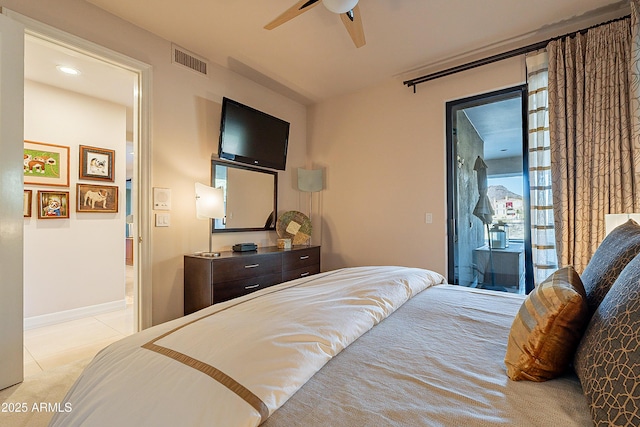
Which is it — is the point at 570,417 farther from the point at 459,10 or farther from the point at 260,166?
the point at 260,166

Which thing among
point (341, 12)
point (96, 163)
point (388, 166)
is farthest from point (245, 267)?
point (96, 163)

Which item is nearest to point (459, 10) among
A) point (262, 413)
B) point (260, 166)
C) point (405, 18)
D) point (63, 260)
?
point (405, 18)

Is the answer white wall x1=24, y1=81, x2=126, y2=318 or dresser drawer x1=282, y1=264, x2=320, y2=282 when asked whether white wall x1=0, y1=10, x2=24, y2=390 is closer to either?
white wall x1=24, y1=81, x2=126, y2=318

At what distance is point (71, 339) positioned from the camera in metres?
2.83

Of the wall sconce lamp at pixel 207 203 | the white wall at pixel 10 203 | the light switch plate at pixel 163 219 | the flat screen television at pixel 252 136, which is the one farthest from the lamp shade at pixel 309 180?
the white wall at pixel 10 203

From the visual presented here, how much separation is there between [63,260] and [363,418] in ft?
13.4

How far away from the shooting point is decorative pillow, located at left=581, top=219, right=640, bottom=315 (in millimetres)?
905

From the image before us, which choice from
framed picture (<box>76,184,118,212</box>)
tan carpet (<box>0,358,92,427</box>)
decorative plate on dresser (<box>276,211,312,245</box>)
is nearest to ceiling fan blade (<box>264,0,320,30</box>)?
decorative plate on dresser (<box>276,211,312,245</box>)

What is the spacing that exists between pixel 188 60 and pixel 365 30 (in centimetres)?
170

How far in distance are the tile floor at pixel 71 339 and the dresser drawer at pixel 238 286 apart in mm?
1140

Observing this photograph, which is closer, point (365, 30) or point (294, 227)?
point (365, 30)

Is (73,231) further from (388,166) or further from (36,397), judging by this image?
(388,166)

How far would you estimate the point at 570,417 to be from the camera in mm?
650

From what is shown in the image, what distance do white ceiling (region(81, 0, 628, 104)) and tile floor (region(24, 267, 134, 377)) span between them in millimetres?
2806
